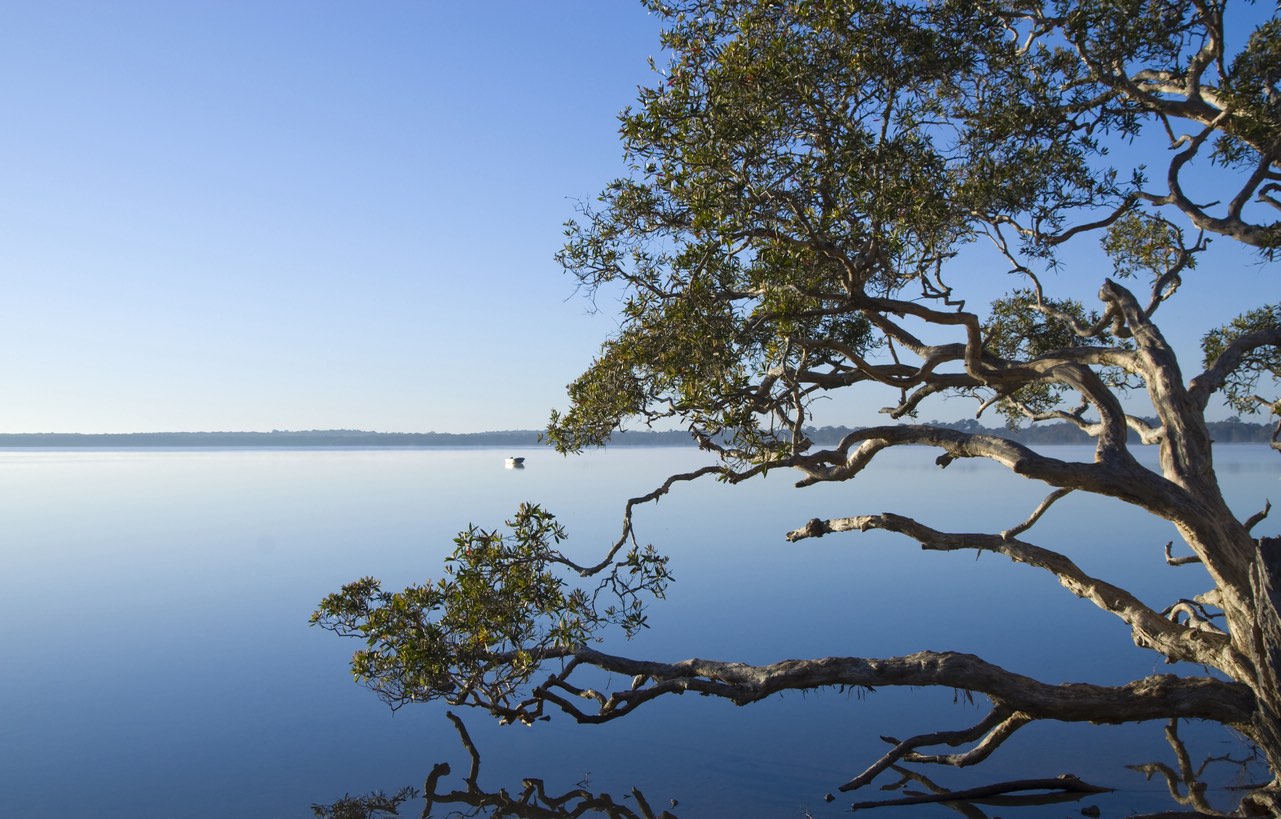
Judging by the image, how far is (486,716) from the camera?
1127 cm

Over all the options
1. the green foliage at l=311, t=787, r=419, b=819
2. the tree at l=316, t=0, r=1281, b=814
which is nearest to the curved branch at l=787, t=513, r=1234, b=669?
the tree at l=316, t=0, r=1281, b=814

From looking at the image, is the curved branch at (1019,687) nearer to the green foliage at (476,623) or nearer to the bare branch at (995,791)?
the bare branch at (995,791)

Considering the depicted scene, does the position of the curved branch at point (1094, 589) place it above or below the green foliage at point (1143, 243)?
below

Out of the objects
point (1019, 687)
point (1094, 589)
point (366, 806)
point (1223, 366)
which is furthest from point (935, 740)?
point (366, 806)

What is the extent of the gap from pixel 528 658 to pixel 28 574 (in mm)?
17532

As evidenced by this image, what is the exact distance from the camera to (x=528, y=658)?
7637mm

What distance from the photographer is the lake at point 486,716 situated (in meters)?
9.05

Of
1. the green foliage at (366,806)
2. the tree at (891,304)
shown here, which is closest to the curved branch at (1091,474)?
the tree at (891,304)

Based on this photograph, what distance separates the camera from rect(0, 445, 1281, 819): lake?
9047 millimetres

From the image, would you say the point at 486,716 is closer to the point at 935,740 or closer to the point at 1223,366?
the point at 935,740

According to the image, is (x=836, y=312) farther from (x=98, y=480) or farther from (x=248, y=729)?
(x=98, y=480)

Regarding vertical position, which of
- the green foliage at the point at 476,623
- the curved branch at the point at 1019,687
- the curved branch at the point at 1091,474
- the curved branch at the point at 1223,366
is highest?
the curved branch at the point at 1223,366

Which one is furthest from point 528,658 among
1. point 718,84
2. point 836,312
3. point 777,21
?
point 777,21

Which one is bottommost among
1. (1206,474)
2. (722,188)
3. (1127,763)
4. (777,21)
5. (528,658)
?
(1127,763)
